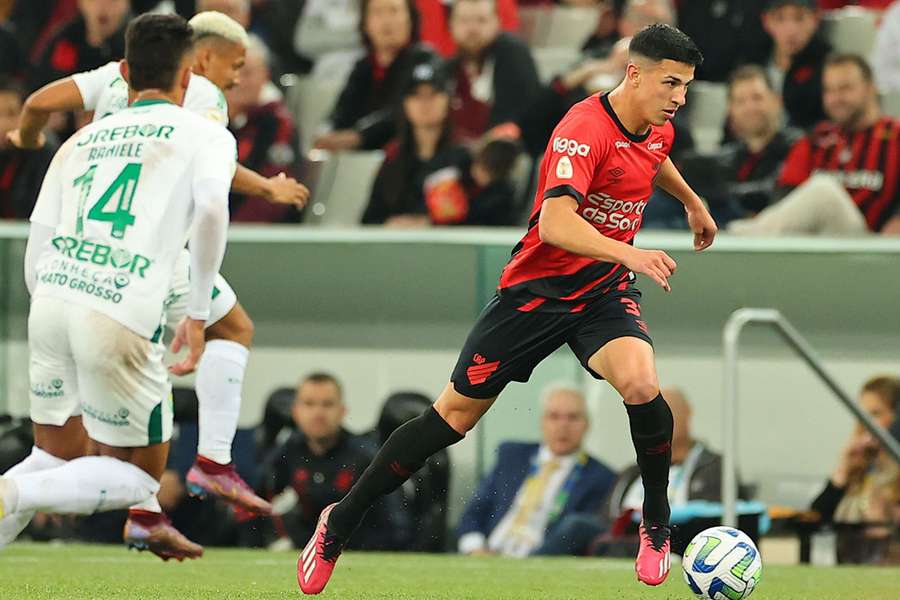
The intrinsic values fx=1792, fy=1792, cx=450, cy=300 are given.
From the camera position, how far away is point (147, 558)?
9.79 meters

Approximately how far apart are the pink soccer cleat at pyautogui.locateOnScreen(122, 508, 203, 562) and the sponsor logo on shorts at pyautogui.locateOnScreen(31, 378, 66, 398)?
92 cm

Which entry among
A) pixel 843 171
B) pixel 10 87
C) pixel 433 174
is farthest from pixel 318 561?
pixel 10 87

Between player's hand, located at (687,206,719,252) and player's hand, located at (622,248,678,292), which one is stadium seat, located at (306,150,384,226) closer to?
player's hand, located at (687,206,719,252)

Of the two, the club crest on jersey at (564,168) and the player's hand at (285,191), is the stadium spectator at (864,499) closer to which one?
the player's hand at (285,191)

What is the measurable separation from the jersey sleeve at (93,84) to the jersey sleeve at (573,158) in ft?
6.70

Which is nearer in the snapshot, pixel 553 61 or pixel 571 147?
pixel 571 147

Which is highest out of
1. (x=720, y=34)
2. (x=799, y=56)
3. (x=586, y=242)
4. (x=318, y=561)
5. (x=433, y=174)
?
(x=720, y=34)

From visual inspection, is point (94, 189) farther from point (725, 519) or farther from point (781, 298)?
point (781, 298)

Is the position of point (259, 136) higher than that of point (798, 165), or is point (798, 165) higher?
point (259, 136)

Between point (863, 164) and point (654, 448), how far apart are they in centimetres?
537

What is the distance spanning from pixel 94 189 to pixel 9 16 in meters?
9.05

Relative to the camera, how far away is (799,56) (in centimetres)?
1280

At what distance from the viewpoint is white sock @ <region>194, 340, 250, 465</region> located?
26.1 feet

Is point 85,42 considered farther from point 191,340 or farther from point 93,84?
point 191,340
